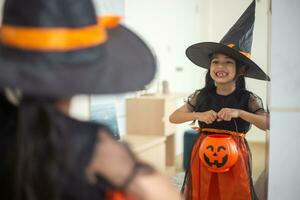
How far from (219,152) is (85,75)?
53 centimetres

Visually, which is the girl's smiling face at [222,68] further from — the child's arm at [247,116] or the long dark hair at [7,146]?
the long dark hair at [7,146]

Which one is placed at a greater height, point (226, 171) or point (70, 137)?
point (70, 137)

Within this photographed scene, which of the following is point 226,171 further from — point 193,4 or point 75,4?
point 75,4

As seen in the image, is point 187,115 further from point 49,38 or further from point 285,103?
point 49,38

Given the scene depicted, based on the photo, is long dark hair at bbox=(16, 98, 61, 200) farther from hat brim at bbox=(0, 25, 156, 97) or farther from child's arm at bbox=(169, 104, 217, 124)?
child's arm at bbox=(169, 104, 217, 124)

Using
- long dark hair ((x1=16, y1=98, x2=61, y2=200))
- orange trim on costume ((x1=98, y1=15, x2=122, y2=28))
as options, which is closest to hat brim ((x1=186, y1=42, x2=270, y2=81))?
orange trim on costume ((x1=98, y1=15, x2=122, y2=28))

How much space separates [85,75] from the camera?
0.32 metres

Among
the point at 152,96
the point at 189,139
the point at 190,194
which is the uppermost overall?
the point at 152,96

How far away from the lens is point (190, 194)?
0.85 metres

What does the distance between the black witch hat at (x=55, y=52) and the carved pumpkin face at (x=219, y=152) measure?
0.49 metres

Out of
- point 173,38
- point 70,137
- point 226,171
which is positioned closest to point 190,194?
point 226,171

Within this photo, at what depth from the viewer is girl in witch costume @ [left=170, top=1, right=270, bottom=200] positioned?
80 centimetres

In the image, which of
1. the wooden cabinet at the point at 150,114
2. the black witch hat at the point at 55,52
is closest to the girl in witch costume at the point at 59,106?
the black witch hat at the point at 55,52

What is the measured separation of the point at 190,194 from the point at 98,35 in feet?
1.98
